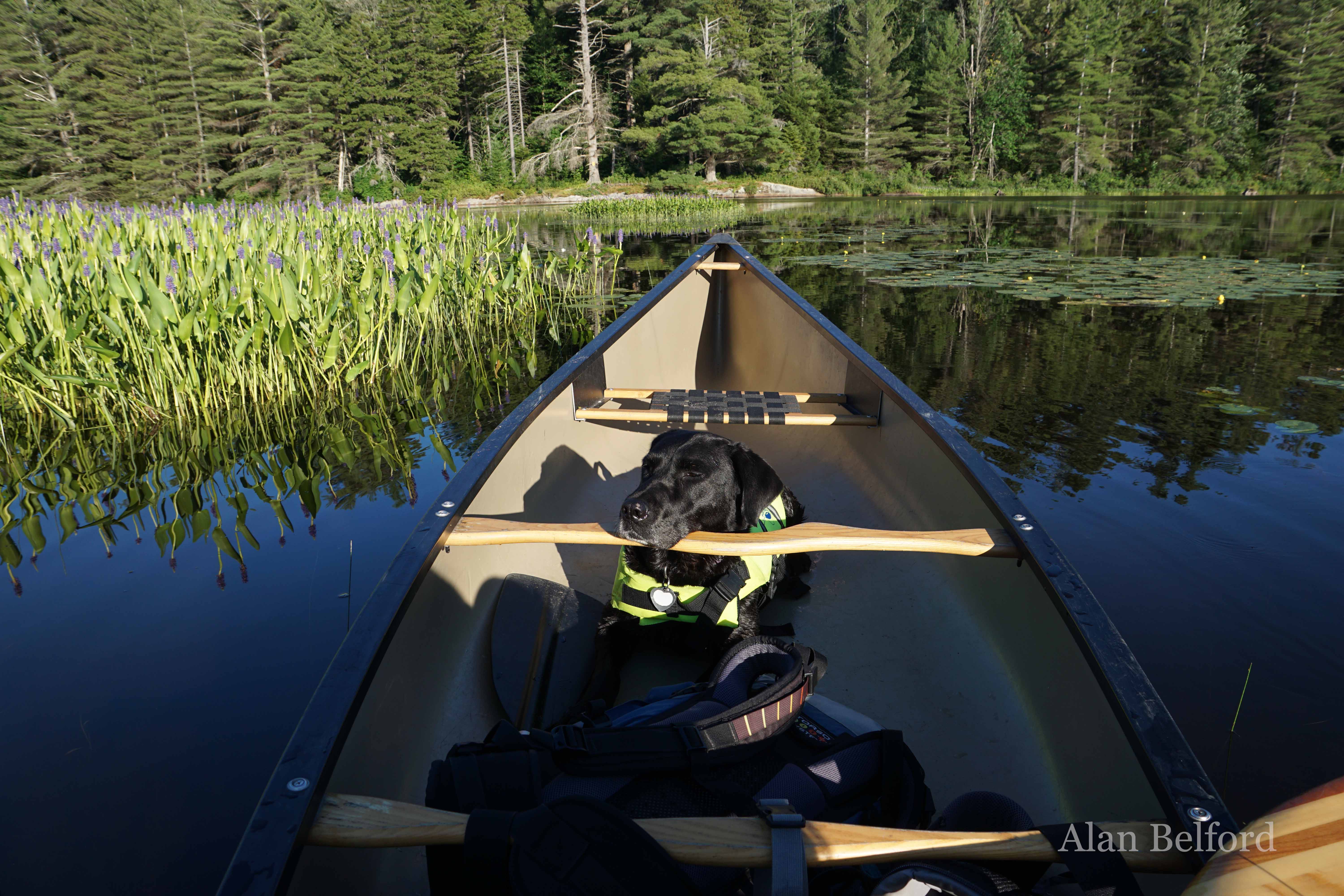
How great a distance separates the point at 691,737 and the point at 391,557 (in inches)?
81.8

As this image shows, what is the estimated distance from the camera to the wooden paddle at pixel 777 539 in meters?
1.65

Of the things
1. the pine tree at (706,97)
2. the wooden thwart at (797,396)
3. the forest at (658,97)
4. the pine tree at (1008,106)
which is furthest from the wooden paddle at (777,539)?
the pine tree at (1008,106)

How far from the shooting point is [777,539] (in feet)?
5.60

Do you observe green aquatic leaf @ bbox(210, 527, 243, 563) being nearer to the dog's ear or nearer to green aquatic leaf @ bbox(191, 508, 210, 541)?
green aquatic leaf @ bbox(191, 508, 210, 541)

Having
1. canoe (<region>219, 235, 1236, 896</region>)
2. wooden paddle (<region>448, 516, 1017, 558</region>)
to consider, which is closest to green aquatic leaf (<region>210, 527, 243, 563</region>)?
canoe (<region>219, 235, 1236, 896</region>)

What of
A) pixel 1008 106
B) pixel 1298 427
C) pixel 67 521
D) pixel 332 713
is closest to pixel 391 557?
pixel 67 521

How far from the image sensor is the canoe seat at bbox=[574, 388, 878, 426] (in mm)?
2783

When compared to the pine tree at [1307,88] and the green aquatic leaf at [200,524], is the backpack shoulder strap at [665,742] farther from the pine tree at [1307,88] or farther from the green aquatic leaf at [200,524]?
the pine tree at [1307,88]

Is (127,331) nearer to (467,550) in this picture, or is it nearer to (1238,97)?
(467,550)

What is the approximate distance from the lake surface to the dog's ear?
1283 millimetres

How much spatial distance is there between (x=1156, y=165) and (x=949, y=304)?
30.1m

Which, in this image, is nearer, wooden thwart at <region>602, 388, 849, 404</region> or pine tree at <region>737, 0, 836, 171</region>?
wooden thwart at <region>602, 388, 849, 404</region>

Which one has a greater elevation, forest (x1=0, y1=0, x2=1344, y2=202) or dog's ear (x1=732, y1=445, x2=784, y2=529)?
forest (x1=0, y1=0, x2=1344, y2=202)

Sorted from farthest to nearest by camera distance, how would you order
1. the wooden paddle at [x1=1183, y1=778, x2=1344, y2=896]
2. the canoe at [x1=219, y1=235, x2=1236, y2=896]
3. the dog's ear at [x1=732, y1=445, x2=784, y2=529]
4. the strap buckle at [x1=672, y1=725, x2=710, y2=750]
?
the dog's ear at [x1=732, y1=445, x2=784, y2=529] < the strap buckle at [x1=672, y1=725, x2=710, y2=750] < the canoe at [x1=219, y1=235, x2=1236, y2=896] < the wooden paddle at [x1=1183, y1=778, x2=1344, y2=896]
